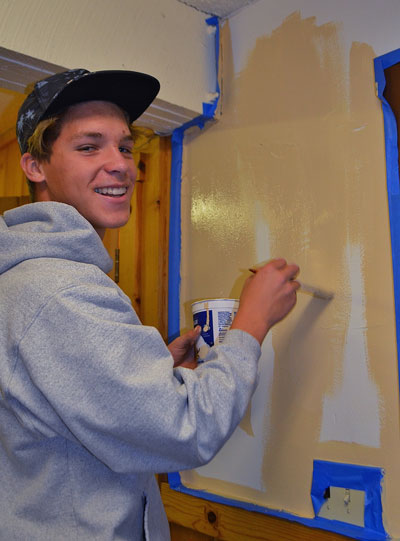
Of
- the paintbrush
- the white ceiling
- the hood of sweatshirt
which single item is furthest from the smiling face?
the white ceiling

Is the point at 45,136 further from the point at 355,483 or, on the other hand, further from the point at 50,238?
the point at 355,483

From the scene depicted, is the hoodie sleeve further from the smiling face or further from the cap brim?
the cap brim

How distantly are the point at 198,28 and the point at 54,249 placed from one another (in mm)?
1151

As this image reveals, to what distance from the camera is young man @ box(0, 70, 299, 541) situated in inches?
33.4

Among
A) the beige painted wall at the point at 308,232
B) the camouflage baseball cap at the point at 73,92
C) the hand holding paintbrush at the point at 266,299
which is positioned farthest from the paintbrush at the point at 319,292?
the camouflage baseball cap at the point at 73,92

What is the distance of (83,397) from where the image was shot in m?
0.85

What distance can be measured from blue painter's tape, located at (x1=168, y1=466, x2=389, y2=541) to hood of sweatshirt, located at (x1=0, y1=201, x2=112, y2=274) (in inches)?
32.8

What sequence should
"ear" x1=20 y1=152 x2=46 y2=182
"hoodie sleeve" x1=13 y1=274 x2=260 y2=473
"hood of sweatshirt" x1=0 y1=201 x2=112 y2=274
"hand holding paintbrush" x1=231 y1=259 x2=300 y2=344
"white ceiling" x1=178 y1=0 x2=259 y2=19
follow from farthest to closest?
1. "white ceiling" x1=178 y1=0 x2=259 y2=19
2. "ear" x1=20 y1=152 x2=46 y2=182
3. "hand holding paintbrush" x1=231 y1=259 x2=300 y2=344
4. "hood of sweatshirt" x1=0 y1=201 x2=112 y2=274
5. "hoodie sleeve" x1=13 y1=274 x2=260 y2=473

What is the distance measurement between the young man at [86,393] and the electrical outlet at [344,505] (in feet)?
1.45

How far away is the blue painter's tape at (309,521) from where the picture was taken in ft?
3.93

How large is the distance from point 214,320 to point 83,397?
1.52 ft

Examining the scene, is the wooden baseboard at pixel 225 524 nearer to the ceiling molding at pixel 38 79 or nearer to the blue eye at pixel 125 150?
the blue eye at pixel 125 150

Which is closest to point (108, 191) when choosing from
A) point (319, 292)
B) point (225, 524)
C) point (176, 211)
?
point (319, 292)

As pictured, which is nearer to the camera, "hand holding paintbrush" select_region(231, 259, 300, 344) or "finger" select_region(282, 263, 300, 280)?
"hand holding paintbrush" select_region(231, 259, 300, 344)
